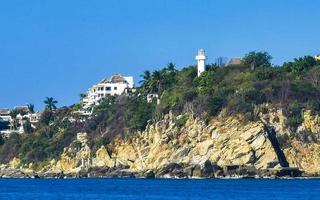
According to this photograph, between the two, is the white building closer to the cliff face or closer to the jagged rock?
the jagged rock

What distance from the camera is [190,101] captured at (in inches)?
5182

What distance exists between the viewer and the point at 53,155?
150m

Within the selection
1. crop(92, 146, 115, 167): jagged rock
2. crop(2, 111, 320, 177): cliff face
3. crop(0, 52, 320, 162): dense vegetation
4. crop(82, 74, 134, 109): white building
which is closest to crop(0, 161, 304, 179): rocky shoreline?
crop(2, 111, 320, 177): cliff face

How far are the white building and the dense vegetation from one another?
5551 millimetres

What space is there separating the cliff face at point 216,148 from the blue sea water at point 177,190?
2.94m

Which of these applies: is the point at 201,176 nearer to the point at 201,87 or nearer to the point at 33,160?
the point at 201,87

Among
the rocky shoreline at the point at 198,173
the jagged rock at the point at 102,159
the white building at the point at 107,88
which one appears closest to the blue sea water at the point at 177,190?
the rocky shoreline at the point at 198,173

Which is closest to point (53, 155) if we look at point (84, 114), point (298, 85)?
point (84, 114)

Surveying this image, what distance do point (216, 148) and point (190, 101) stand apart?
1329cm

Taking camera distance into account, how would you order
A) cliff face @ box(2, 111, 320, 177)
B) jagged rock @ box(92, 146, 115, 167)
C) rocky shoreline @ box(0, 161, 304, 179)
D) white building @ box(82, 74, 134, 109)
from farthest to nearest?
white building @ box(82, 74, 134, 109) → jagged rock @ box(92, 146, 115, 167) → rocky shoreline @ box(0, 161, 304, 179) → cliff face @ box(2, 111, 320, 177)

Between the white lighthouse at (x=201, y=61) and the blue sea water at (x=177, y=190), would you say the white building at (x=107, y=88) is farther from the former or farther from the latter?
the blue sea water at (x=177, y=190)

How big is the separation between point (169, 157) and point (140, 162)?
6.98 meters

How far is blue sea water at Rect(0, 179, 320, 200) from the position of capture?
90.4 metres

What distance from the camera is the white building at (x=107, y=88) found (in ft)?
568
